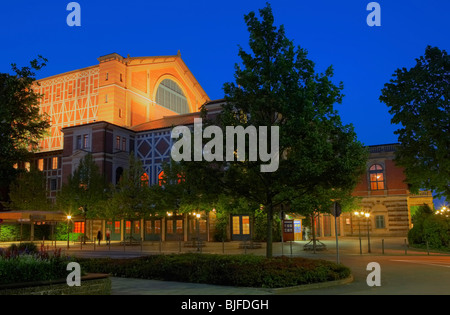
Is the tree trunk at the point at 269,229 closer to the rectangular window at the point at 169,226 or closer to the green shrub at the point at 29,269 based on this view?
the green shrub at the point at 29,269

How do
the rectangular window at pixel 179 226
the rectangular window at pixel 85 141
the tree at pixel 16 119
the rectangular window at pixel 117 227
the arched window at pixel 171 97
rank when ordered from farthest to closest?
the arched window at pixel 171 97 < the rectangular window at pixel 85 141 < the rectangular window at pixel 117 227 < the rectangular window at pixel 179 226 < the tree at pixel 16 119

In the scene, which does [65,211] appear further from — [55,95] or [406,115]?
[406,115]

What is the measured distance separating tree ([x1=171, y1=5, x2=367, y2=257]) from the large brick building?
26340mm

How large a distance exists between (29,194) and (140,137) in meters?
17.6

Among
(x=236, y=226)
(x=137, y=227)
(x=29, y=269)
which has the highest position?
(x=29, y=269)

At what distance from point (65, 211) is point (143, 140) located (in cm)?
1662

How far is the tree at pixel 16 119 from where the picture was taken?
2153 centimetres

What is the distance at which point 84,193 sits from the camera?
49594 millimetres

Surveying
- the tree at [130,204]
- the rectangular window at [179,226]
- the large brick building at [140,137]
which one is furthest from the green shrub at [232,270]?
the rectangular window at [179,226]

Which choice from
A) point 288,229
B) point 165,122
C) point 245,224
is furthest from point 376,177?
point 165,122

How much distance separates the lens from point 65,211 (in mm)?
49812

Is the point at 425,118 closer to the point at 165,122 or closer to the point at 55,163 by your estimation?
the point at 165,122

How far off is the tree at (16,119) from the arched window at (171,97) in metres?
53.0
